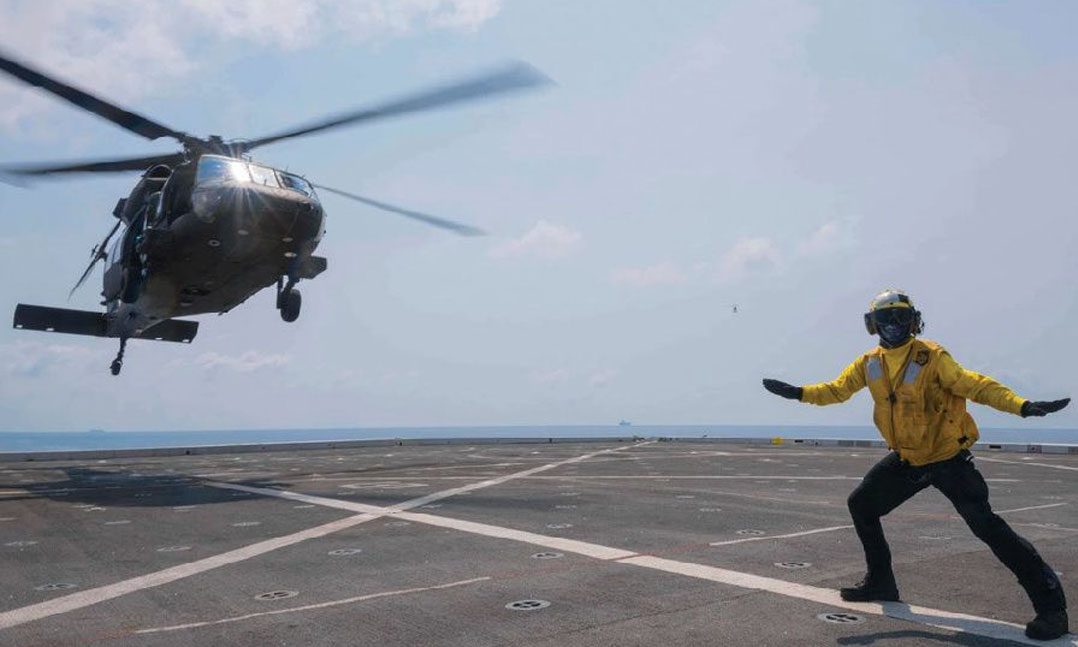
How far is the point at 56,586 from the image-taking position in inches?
287

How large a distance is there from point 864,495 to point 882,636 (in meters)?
1.40

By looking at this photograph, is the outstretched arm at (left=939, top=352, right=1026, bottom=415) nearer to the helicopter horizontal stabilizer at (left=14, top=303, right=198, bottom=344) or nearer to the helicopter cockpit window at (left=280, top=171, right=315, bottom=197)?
the helicopter cockpit window at (left=280, top=171, right=315, bottom=197)

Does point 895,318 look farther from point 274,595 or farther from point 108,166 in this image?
point 108,166

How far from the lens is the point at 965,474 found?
5699 mm

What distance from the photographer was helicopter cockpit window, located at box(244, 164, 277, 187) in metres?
17.9

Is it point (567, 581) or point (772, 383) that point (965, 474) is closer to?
point (772, 383)

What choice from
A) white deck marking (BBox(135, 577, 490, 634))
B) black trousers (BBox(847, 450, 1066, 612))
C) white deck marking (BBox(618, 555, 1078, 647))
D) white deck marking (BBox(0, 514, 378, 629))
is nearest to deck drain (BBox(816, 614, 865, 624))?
white deck marking (BBox(618, 555, 1078, 647))

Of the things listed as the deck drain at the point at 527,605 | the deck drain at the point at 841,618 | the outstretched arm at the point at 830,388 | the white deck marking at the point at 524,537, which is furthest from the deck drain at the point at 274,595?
the outstretched arm at the point at 830,388

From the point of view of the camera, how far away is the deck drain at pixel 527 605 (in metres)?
5.99

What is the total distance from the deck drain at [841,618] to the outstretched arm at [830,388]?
163cm

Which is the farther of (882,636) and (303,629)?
(303,629)

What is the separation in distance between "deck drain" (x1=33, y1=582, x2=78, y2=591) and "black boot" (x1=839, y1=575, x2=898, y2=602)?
676 cm

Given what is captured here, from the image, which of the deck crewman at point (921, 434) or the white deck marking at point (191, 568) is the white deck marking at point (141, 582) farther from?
the deck crewman at point (921, 434)

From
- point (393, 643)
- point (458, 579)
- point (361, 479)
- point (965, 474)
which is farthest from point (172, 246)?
point (965, 474)
